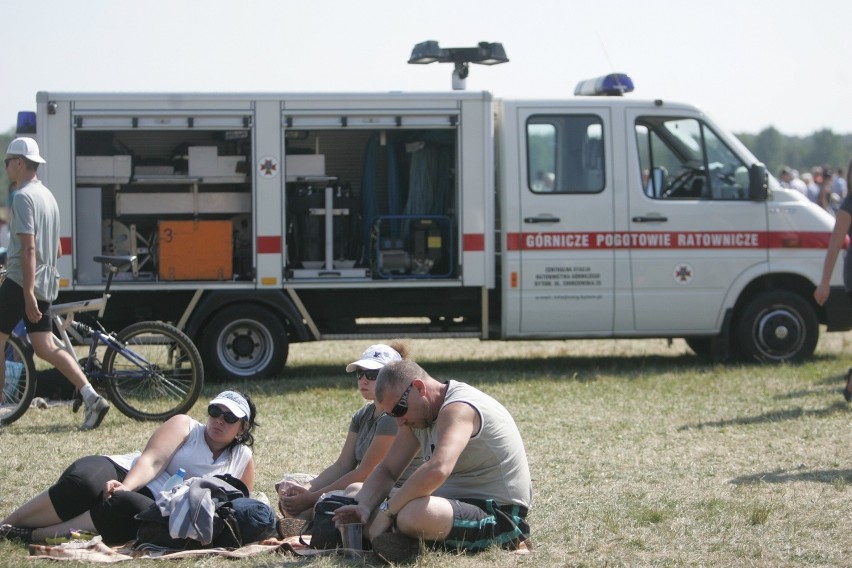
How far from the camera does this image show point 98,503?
539 cm

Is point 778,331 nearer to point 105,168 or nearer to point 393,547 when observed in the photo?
point 105,168

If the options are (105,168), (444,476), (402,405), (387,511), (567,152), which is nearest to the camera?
(444,476)

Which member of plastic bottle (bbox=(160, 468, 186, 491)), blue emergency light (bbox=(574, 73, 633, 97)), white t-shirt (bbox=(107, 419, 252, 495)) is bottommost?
plastic bottle (bbox=(160, 468, 186, 491))

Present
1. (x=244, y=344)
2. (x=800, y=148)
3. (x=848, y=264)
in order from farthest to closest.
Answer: (x=800, y=148)
(x=244, y=344)
(x=848, y=264)

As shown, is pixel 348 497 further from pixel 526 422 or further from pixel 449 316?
pixel 449 316

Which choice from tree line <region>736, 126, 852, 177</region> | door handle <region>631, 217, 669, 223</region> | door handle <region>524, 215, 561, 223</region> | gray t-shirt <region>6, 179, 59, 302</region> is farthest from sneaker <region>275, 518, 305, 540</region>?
tree line <region>736, 126, 852, 177</region>

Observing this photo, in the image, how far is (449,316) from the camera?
1093 centimetres

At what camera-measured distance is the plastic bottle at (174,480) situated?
5.48 metres

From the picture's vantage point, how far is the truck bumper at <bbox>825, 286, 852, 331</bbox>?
436 inches

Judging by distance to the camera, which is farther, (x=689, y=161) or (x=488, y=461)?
(x=689, y=161)

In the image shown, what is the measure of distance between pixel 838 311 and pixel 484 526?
22.8 ft

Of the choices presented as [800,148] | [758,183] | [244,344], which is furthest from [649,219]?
[800,148]

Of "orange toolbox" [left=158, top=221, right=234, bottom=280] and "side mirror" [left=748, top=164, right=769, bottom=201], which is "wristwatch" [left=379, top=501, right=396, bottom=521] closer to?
"orange toolbox" [left=158, top=221, right=234, bottom=280]

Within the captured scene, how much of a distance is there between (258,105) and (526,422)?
3.76 meters
